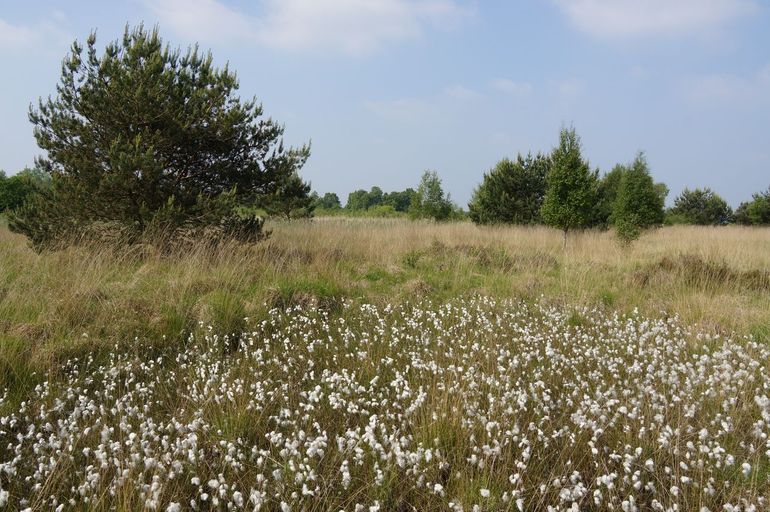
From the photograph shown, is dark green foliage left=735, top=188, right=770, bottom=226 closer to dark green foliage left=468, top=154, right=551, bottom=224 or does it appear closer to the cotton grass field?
dark green foliage left=468, top=154, right=551, bottom=224

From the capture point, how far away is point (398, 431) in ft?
10.0

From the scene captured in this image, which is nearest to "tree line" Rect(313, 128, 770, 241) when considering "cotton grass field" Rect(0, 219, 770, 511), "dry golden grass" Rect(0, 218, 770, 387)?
"dry golden grass" Rect(0, 218, 770, 387)

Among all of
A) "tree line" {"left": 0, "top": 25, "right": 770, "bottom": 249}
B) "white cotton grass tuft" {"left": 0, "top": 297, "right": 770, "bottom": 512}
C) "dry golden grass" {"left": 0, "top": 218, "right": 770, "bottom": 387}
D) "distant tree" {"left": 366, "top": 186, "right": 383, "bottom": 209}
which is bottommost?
"white cotton grass tuft" {"left": 0, "top": 297, "right": 770, "bottom": 512}

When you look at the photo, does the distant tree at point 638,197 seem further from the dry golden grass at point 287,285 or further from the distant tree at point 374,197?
the distant tree at point 374,197

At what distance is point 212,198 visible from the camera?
33.8 ft

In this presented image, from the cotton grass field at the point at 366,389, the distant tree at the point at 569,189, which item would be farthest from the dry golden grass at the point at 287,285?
the distant tree at the point at 569,189

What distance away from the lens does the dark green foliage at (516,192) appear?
25875 millimetres

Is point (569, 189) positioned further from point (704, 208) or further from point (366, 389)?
point (704, 208)

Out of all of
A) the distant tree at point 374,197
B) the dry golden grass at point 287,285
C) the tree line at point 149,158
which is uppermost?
the distant tree at point 374,197

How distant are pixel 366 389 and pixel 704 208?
4914 centimetres

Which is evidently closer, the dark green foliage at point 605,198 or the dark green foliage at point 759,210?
the dark green foliage at point 605,198

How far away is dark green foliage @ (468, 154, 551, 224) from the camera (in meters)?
25.9

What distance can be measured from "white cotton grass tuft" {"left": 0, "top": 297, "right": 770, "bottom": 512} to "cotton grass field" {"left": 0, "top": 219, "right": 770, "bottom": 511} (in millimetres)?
23

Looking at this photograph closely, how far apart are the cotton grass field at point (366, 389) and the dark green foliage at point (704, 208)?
39.9 meters
